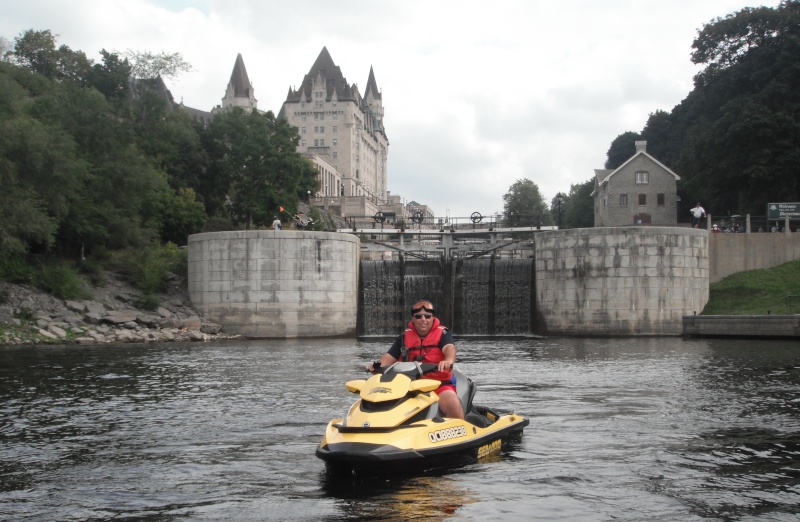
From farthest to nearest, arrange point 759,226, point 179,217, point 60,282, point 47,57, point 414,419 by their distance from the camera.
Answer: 1. point 47,57
2. point 179,217
3. point 759,226
4. point 60,282
5. point 414,419

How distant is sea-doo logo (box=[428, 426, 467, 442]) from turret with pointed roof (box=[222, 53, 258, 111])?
15789 centimetres

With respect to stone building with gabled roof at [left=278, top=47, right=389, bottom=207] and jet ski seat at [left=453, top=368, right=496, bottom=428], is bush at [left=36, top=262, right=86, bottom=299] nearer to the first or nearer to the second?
jet ski seat at [left=453, top=368, right=496, bottom=428]

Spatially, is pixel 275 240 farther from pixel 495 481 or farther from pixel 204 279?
pixel 495 481

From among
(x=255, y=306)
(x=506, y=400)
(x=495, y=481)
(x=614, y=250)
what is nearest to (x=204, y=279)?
(x=255, y=306)

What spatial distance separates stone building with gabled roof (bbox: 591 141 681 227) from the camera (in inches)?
3071

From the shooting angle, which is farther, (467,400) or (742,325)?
(742,325)

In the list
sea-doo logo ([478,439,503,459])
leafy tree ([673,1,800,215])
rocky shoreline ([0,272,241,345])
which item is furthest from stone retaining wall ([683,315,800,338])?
sea-doo logo ([478,439,503,459])

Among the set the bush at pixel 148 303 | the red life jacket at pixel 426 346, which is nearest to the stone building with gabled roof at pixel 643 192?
the bush at pixel 148 303

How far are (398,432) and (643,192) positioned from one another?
234 feet

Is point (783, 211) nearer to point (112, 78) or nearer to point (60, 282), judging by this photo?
point (60, 282)

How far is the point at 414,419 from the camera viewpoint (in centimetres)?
1078

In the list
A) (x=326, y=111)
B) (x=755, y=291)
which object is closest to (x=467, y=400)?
(x=755, y=291)

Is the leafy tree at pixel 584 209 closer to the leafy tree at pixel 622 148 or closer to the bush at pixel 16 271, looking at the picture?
the leafy tree at pixel 622 148

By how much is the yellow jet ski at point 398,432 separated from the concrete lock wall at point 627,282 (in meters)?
34.3
